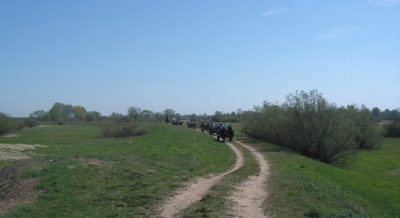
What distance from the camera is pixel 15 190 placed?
1284 cm

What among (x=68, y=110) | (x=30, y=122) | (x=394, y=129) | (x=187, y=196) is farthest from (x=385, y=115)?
(x=68, y=110)

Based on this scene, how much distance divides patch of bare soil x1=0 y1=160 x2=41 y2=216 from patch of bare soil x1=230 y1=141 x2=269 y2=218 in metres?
6.94

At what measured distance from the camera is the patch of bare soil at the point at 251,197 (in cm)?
960

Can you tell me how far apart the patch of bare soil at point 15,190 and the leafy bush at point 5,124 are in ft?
182

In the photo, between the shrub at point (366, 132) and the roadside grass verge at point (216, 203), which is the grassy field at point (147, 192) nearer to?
the roadside grass verge at point (216, 203)

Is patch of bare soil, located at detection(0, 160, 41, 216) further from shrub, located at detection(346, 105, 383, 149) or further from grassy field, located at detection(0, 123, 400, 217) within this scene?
shrub, located at detection(346, 105, 383, 149)

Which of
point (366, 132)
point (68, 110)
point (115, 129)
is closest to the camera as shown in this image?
point (366, 132)

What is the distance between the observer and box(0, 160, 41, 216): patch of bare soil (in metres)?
11.2

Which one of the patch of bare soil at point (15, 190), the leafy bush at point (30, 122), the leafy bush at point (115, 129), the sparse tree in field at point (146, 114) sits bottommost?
the patch of bare soil at point (15, 190)

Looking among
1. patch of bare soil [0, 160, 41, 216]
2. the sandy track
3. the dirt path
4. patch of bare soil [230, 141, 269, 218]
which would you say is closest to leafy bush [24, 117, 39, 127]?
patch of bare soil [0, 160, 41, 216]

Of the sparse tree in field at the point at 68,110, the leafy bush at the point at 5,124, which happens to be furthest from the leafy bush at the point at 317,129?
the sparse tree in field at the point at 68,110

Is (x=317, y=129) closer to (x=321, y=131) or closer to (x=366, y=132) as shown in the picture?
(x=321, y=131)

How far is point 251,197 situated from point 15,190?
8.82 metres

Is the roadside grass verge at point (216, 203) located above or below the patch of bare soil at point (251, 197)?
above
